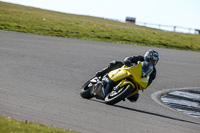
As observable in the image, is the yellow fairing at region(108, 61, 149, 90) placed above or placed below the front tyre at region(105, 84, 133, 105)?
above

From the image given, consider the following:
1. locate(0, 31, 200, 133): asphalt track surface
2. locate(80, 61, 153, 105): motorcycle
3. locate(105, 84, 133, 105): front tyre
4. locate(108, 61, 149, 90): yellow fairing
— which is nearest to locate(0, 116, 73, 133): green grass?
locate(0, 31, 200, 133): asphalt track surface

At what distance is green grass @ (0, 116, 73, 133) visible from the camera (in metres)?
5.16

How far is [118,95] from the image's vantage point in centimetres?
839

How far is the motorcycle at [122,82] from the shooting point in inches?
336

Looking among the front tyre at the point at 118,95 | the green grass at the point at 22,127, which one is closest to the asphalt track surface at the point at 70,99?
the front tyre at the point at 118,95

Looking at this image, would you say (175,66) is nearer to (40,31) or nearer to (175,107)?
(175,107)

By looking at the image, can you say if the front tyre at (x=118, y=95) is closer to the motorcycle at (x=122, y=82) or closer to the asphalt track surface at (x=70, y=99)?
the motorcycle at (x=122, y=82)

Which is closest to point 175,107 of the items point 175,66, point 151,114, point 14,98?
point 151,114

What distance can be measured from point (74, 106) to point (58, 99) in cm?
70

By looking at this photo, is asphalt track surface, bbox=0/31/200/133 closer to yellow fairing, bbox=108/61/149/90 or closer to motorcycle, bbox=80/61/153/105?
motorcycle, bbox=80/61/153/105

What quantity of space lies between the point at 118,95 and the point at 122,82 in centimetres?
31

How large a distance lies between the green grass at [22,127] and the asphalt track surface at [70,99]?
1.55 feet

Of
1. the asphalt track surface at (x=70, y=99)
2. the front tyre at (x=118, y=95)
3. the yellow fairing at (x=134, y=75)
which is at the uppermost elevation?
the yellow fairing at (x=134, y=75)

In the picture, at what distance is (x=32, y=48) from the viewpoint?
61.1 feet
